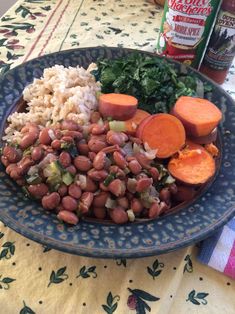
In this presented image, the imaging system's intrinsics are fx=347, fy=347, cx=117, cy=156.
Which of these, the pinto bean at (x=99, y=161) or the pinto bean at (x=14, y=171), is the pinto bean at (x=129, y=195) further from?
the pinto bean at (x=14, y=171)

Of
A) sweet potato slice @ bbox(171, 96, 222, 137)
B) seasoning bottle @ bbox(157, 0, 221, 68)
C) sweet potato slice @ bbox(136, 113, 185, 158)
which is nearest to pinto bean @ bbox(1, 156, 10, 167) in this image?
sweet potato slice @ bbox(136, 113, 185, 158)

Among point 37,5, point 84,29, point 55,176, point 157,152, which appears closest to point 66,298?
point 55,176

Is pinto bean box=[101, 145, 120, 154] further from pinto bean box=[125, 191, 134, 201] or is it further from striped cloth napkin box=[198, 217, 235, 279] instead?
striped cloth napkin box=[198, 217, 235, 279]

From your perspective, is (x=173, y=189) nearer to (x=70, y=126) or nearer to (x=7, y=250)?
(x=70, y=126)

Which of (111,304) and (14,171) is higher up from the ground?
(14,171)

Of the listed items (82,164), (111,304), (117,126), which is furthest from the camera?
(117,126)

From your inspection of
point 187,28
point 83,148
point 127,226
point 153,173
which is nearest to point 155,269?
point 127,226
